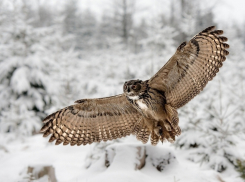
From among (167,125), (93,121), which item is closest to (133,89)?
(167,125)

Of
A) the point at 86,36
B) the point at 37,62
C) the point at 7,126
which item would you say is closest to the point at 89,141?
the point at 7,126

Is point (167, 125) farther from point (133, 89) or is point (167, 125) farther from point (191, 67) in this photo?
point (191, 67)

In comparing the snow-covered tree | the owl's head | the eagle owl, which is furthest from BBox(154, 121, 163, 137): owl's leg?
the snow-covered tree

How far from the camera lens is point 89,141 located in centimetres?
338

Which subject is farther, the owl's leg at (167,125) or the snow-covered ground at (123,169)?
the snow-covered ground at (123,169)

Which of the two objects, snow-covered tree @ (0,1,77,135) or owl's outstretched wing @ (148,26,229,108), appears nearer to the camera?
owl's outstretched wing @ (148,26,229,108)

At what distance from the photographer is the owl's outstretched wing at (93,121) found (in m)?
3.27

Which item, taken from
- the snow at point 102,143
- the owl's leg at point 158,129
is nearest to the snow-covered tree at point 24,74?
the snow at point 102,143

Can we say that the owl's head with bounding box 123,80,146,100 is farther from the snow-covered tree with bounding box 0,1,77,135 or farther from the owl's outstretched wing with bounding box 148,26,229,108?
the snow-covered tree with bounding box 0,1,77,135

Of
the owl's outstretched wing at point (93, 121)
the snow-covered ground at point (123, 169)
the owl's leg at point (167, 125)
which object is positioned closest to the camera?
the owl's leg at point (167, 125)

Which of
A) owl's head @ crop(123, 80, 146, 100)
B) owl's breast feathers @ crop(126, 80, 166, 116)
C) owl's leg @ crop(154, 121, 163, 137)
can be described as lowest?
owl's leg @ crop(154, 121, 163, 137)

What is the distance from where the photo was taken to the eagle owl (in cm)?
291

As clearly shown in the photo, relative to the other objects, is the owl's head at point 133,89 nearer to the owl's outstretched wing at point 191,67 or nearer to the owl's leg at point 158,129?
the owl's outstretched wing at point 191,67

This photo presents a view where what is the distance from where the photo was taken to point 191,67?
3.06 m
